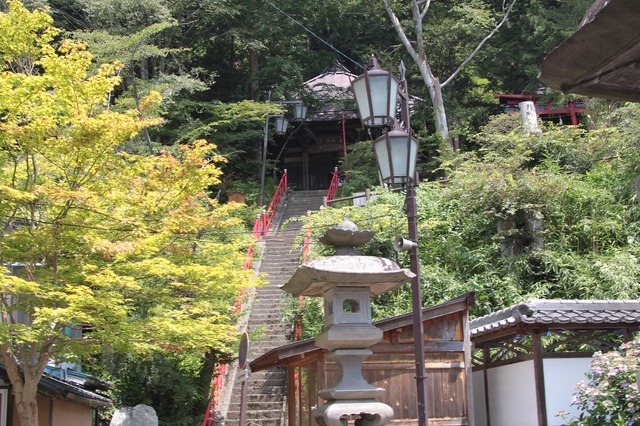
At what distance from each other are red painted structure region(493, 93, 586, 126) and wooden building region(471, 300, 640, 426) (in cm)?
2231

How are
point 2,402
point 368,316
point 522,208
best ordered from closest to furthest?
1. point 368,316
2. point 2,402
3. point 522,208

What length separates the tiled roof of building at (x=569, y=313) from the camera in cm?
1072

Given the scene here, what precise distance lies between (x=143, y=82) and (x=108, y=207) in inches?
578

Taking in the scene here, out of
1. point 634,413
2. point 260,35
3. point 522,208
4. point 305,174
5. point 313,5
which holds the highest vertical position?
point 313,5

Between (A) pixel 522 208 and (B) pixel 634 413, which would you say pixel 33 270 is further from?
(A) pixel 522 208

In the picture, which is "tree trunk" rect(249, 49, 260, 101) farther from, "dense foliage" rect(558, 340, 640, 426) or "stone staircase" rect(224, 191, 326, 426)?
"dense foliage" rect(558, 340, 640, 426)

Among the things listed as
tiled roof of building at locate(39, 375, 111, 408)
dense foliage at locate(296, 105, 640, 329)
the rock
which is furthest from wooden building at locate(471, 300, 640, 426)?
tiled roof of building at locate(39, 375, 111, 408)

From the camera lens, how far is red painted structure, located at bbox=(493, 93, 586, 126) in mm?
33375

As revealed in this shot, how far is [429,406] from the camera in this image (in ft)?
40.0

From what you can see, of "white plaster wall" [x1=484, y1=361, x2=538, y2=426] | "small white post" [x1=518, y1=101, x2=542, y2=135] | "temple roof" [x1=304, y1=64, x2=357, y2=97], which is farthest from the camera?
"temple roof" [x1=304, y1=64, x2=357, y2=97]

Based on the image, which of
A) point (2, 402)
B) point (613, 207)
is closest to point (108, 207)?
point (2, 402)

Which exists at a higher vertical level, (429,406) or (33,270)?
(33,270)

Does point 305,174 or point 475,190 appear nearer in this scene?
point 475,190

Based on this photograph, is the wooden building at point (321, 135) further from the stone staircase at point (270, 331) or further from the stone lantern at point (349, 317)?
the stone lantern at point (349, 317)
